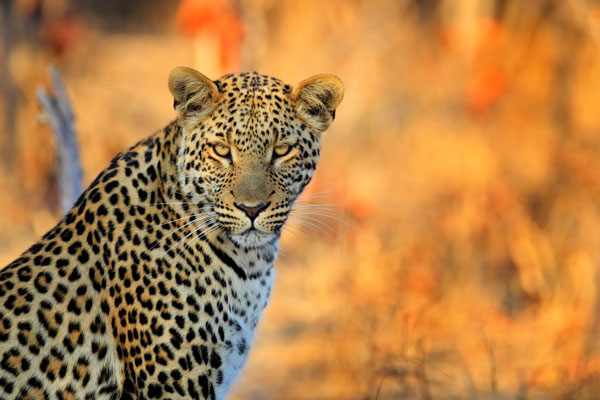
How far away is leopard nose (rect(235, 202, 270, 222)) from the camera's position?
455 cm

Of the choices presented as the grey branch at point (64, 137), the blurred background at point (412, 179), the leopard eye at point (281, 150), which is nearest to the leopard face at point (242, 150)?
the leopard eye at point (281, 150)

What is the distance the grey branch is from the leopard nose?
2426 millimetres

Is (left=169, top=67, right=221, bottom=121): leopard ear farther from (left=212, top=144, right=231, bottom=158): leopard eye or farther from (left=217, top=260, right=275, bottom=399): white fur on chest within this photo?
(left=217, top=260, right=275, bottom=399): white fur on chest

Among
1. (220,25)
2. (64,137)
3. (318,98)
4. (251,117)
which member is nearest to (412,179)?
(220,25)

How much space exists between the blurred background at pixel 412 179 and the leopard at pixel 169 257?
3020 mm

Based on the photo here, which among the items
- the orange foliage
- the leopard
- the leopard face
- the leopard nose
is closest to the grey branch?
the leopard

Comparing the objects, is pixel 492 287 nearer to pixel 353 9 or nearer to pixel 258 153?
pixel 353 9

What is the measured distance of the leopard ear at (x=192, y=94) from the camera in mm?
4597

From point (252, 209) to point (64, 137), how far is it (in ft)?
8.42

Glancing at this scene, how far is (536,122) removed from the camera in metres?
13.4

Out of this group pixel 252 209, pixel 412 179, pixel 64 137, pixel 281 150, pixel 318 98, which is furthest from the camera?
pixel 412 179

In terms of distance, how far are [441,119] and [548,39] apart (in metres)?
2.18

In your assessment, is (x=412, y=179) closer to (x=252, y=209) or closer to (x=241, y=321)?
(x=241, y=321)

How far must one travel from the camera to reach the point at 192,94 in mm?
4668
